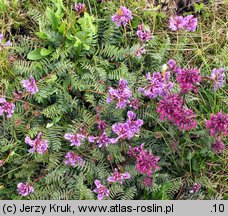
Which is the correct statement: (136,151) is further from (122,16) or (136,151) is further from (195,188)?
(122,16)

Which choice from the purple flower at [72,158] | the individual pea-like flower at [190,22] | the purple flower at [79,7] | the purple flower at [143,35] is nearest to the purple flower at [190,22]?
the individual pea-like flower at [190,22]

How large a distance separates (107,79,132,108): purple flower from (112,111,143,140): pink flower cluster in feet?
0.25

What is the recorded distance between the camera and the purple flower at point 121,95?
2570mm

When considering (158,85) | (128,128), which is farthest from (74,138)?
(158,85)

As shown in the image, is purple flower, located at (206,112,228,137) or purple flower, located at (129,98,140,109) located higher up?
purple flower, located at (206,112,228,137)

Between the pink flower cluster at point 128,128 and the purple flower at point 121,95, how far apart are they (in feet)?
0.25

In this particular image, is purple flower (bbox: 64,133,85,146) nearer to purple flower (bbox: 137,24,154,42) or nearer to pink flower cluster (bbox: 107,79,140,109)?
pink flower cluster (bbox: 107,79,140,109)

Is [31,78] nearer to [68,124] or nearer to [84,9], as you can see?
[68,124]

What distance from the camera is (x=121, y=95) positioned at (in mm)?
2572

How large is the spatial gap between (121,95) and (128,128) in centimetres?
21

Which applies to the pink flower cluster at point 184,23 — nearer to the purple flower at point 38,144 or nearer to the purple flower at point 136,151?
the purple flower at point 136,151

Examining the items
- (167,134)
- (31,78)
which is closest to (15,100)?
(31,78)

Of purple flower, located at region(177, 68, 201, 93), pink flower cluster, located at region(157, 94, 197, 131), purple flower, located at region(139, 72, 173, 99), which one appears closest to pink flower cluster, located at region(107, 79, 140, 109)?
purple flower, located at region(139, 72, 173, 99)

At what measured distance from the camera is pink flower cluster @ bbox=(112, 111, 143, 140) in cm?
255
